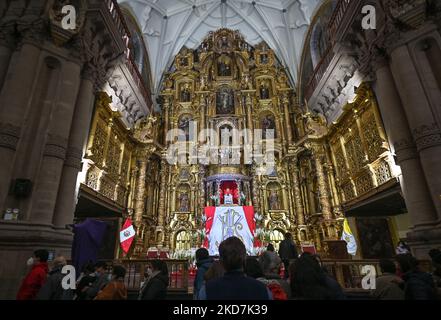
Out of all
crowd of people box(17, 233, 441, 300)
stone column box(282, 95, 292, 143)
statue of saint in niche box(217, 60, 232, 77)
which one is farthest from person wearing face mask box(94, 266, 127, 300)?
statue of saint in niche box(217, 60, 232, 77)

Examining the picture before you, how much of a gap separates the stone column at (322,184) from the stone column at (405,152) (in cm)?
720

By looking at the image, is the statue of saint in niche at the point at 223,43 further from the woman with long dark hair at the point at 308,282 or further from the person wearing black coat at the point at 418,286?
the woman with long dark hair at the point at 308,282

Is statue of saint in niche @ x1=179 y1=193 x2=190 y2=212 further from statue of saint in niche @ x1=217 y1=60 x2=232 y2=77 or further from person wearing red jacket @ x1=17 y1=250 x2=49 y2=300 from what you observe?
person wearing red jacket @ x1=17 y1=250 x2=49 y2=300

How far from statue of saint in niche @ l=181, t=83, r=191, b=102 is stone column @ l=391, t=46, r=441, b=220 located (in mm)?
17450

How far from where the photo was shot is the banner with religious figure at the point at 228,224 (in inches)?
680

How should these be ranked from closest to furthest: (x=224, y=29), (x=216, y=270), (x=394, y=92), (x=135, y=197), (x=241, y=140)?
(x=216, y=270) < (x=394, y=92) < (x=135, y=197) < (x=241, y=140) < (x=224, y=29)

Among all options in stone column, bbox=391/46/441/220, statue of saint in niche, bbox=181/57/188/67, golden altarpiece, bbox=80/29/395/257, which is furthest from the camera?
statue of saint in niche, bbox=181/57/188/67

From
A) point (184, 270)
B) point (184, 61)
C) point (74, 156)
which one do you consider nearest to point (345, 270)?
point (184, 270)

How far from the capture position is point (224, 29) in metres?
26.1

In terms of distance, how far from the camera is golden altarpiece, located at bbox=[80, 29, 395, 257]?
13375 mm

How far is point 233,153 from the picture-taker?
21.0 meters

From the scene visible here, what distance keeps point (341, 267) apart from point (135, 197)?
12925 mm

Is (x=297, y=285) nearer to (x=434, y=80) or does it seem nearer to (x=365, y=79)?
(x=434, y=80)
